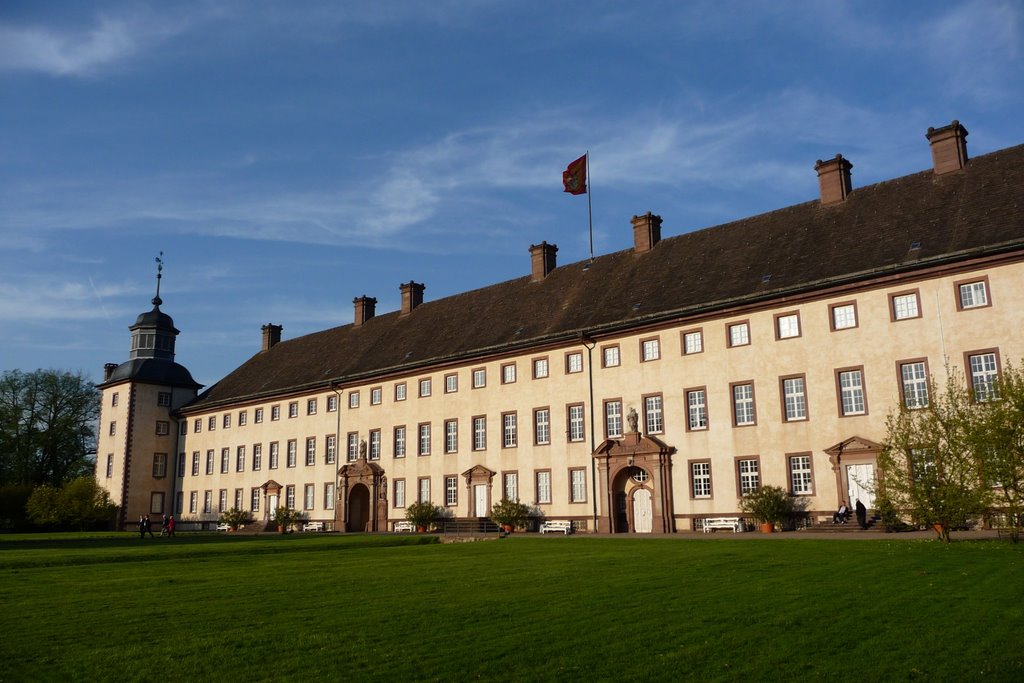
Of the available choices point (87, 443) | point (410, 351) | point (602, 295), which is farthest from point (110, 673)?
point (87, 443)

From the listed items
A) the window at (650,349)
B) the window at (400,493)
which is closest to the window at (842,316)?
the window at (650,349)

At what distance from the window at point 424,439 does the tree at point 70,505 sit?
87.7 ft

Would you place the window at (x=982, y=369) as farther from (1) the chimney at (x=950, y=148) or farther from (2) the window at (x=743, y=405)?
(1) the chimney at (x=950, y=148)

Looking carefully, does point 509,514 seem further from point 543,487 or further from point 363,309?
point 363,309

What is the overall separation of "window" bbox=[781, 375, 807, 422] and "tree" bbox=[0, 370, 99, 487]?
202 feet

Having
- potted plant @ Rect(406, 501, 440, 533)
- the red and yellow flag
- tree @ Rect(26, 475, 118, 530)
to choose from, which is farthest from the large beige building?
tree @ Rect(26, 475, 118, 530)

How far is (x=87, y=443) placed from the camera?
79.2 meters

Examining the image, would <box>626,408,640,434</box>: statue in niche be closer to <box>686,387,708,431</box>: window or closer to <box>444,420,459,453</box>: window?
<box>686,387,708,431</box>: window

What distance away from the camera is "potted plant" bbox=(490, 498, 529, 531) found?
40625 mm

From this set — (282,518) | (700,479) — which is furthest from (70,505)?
(700,479)

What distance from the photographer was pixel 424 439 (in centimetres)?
4738

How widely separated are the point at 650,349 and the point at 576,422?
16.4 ft

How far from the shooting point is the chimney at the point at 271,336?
67938 millimetres

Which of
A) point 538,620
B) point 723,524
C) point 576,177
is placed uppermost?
point 576,177
